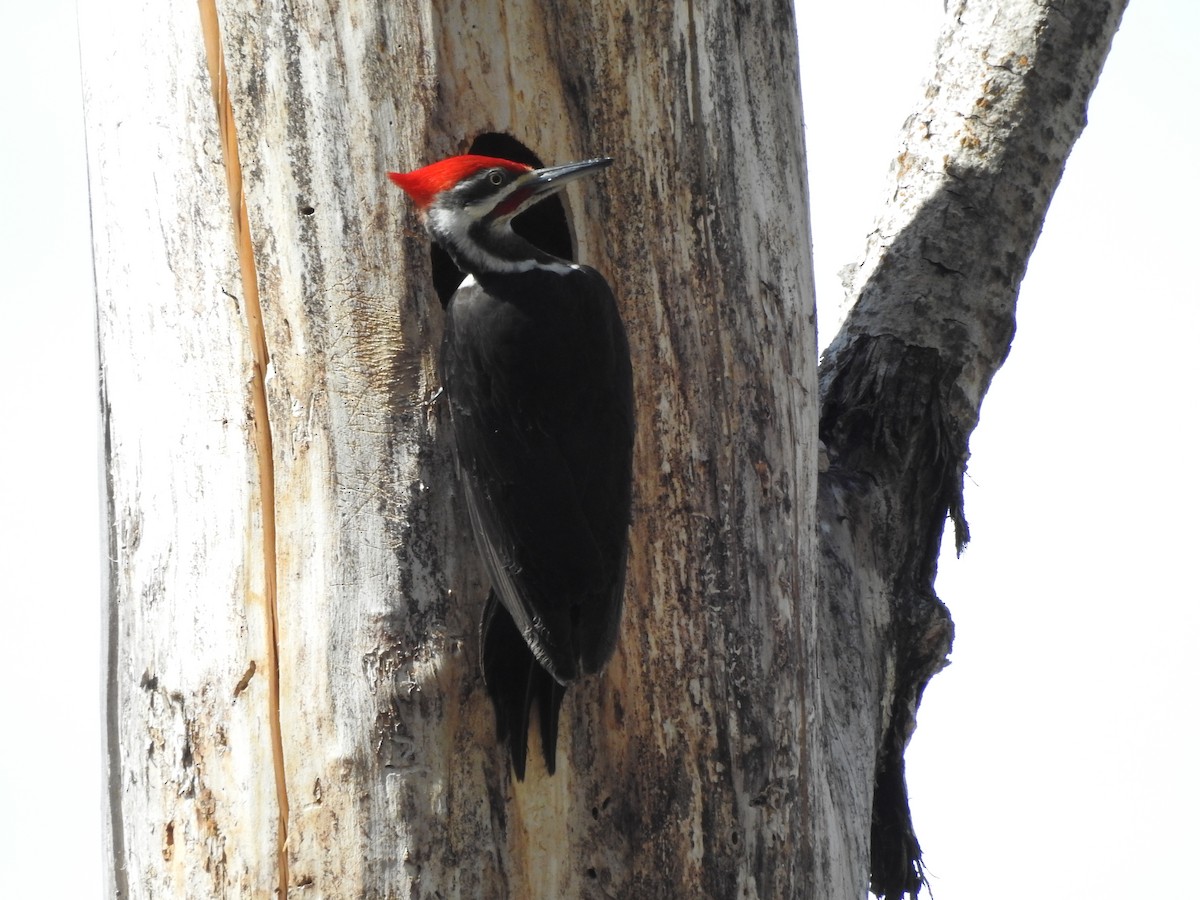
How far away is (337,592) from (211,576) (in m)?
0.26

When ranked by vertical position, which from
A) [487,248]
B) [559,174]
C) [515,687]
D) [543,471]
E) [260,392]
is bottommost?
[515,687]

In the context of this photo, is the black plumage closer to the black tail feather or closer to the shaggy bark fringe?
the black tail feather

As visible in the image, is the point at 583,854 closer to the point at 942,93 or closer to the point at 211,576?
the point at 211,576

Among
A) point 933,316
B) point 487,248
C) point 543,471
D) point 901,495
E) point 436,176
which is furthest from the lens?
point 933,316

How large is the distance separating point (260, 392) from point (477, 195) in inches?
21.2

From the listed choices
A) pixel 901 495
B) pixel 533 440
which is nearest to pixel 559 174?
pixel 533 440

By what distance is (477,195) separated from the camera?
2.58 meters

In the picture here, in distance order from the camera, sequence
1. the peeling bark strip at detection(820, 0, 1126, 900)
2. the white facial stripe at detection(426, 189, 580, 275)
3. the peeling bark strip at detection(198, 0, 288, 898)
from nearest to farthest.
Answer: the peeling bark strip at detection(198, 0, 288, 898)
the white facial stripe at detection(426, 189, 580, 275)
the peeling bark strip at detection(820, 0, 1126, 900)

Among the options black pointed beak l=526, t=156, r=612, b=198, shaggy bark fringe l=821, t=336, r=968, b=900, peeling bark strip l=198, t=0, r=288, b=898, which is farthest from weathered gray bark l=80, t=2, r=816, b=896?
shaggy bark fringe l=821, t=336, r=968, b=900

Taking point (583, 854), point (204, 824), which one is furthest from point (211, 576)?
Result: point (583, 854)

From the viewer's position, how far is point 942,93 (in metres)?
3.81

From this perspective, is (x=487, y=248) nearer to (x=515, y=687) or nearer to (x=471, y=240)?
(x=471, y=240)

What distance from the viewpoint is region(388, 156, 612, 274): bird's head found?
2514 mm

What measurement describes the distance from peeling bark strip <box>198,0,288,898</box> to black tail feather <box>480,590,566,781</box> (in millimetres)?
376
